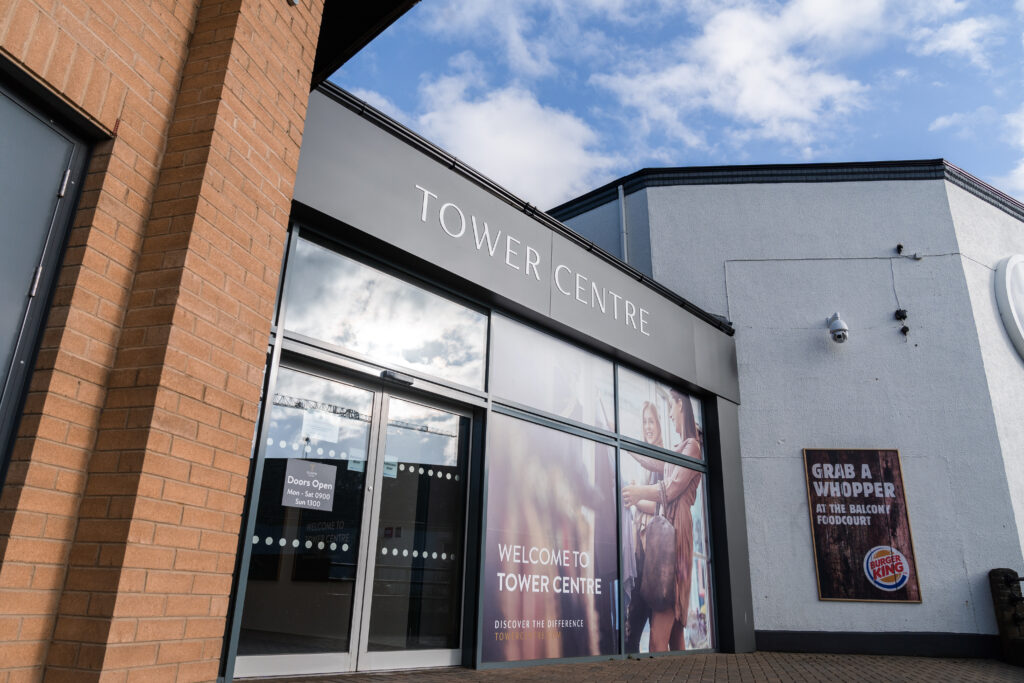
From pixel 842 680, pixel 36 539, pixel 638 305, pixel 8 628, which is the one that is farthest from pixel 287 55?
pixel 842 680

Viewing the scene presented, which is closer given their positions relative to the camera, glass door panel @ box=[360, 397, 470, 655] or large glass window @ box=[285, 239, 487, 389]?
large glass window @ box=[285, 239, 487, 389]

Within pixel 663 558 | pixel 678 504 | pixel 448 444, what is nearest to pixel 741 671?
pixel 663 558

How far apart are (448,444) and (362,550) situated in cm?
120

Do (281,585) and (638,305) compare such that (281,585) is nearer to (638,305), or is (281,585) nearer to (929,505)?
(638,305)

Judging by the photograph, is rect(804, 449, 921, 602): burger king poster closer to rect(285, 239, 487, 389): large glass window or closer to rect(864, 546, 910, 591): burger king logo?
rect(864, 546, 910, 591): burger king logo

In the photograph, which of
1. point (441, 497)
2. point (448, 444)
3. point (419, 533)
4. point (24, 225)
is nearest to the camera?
point (24, 225)

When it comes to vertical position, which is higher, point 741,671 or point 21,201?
point 21,201

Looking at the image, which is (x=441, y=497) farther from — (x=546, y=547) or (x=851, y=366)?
(x=851, y=366)

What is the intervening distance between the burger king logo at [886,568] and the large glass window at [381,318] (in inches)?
238

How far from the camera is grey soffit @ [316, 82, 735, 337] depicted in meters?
5.15

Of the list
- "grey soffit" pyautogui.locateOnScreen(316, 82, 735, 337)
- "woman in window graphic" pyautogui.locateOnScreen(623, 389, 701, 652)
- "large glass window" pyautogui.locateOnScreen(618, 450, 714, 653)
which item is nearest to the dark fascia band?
"large glass window" pyautogui.locateOnScreen(618, 450, 714, 653)

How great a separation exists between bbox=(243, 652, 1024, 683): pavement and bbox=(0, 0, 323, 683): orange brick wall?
2.12 meters

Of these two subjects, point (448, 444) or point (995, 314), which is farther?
point (995, 314)

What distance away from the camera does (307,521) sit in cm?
464
